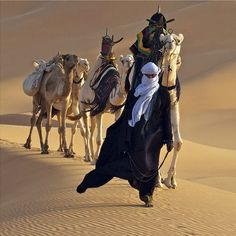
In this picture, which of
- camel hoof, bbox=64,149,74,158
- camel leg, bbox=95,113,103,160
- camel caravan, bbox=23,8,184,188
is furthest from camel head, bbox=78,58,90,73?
camel hoof, bbox=64,149,74,158

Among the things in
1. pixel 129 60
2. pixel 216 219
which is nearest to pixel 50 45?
pixel 129 60

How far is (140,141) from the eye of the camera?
10359mm

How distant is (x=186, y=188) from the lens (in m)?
12.5

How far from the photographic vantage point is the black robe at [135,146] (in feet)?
34.0

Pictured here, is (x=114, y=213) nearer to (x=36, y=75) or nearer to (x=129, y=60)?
(x=129, y=60)

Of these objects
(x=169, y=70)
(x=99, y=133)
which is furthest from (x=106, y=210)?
(x=99, y=133)

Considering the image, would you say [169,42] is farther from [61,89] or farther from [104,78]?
[61,89]

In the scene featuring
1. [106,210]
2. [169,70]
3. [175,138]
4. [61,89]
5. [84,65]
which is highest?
[84,65]

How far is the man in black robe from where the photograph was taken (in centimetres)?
1038

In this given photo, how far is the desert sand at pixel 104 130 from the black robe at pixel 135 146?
0.46 metres

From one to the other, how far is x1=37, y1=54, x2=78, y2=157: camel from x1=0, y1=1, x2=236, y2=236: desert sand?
62cm

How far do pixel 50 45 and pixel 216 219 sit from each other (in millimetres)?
39217

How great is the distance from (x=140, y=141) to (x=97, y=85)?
4.43 meters

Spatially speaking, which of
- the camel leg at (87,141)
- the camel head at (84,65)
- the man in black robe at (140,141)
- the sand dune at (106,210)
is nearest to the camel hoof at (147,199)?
the man in black robe at (140,141)
